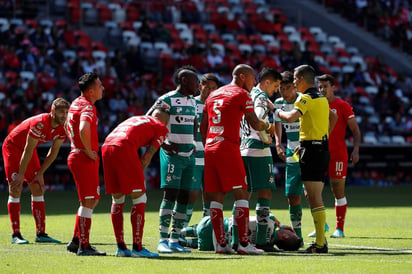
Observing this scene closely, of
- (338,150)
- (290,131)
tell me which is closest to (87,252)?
(290,131)

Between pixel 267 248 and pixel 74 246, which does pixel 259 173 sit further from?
pixel 74 246

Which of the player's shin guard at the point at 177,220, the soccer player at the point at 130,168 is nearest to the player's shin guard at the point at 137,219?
the soccer player at the point at 130,168

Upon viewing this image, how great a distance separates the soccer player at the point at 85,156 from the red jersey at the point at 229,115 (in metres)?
1.56

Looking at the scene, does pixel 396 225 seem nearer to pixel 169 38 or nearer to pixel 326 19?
pixel 169 38

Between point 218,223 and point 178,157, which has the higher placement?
point 178,157

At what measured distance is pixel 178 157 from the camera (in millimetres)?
11867

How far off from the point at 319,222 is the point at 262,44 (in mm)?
22834

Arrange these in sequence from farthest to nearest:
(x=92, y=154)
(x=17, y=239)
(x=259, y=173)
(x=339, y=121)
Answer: (x=339, y=121), (x=17, y=239), (x=259, y=173), (x=92, y=154)

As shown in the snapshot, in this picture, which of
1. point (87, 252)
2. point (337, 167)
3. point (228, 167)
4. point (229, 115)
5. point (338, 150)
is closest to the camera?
point (87, 252)

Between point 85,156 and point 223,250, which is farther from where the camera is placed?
point 223,250

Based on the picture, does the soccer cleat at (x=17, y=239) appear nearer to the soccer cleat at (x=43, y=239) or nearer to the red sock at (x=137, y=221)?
the soccer cleat at (x=43, y=239)

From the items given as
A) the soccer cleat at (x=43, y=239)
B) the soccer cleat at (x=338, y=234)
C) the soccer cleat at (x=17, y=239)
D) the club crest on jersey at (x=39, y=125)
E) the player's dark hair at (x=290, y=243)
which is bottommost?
the soccer cleat at (x=338, y=234)

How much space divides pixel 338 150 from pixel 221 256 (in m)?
4.23

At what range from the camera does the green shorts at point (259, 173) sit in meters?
12.0
